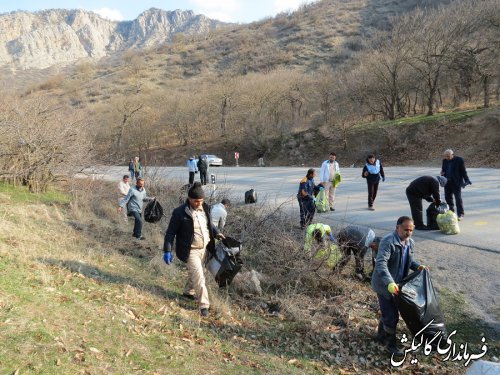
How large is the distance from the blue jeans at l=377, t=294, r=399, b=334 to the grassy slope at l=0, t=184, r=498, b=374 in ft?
1.25

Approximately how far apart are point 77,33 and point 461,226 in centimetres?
17869

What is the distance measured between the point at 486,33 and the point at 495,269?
25681mm

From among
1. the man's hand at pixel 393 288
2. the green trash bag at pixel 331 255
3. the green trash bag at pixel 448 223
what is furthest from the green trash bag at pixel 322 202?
the man's hand at pixel 393 288

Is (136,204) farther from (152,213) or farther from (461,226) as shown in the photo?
(461,226)

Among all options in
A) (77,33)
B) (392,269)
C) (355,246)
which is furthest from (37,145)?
(77,33)

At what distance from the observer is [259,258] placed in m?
8.20

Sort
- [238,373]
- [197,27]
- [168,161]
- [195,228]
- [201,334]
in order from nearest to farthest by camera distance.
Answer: [238,373], [201,334], [195,228], [168,161], [197,27]

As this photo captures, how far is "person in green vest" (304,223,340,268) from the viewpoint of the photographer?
709 centimetres

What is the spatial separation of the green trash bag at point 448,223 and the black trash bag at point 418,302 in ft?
14.5

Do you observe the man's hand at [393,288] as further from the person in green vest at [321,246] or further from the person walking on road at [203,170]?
the person walking on road at [203,170]

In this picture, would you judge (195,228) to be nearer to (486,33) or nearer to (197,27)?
(486,33)

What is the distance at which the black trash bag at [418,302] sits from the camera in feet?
15.8

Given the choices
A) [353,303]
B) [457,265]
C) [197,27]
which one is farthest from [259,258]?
[197,27]

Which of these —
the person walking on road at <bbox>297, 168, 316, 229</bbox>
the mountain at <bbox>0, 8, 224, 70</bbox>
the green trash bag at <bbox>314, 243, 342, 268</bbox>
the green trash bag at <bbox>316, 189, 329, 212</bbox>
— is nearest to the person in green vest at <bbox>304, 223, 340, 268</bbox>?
the green trash bag at <bbox>314, 243, 342, 268</bbox>
